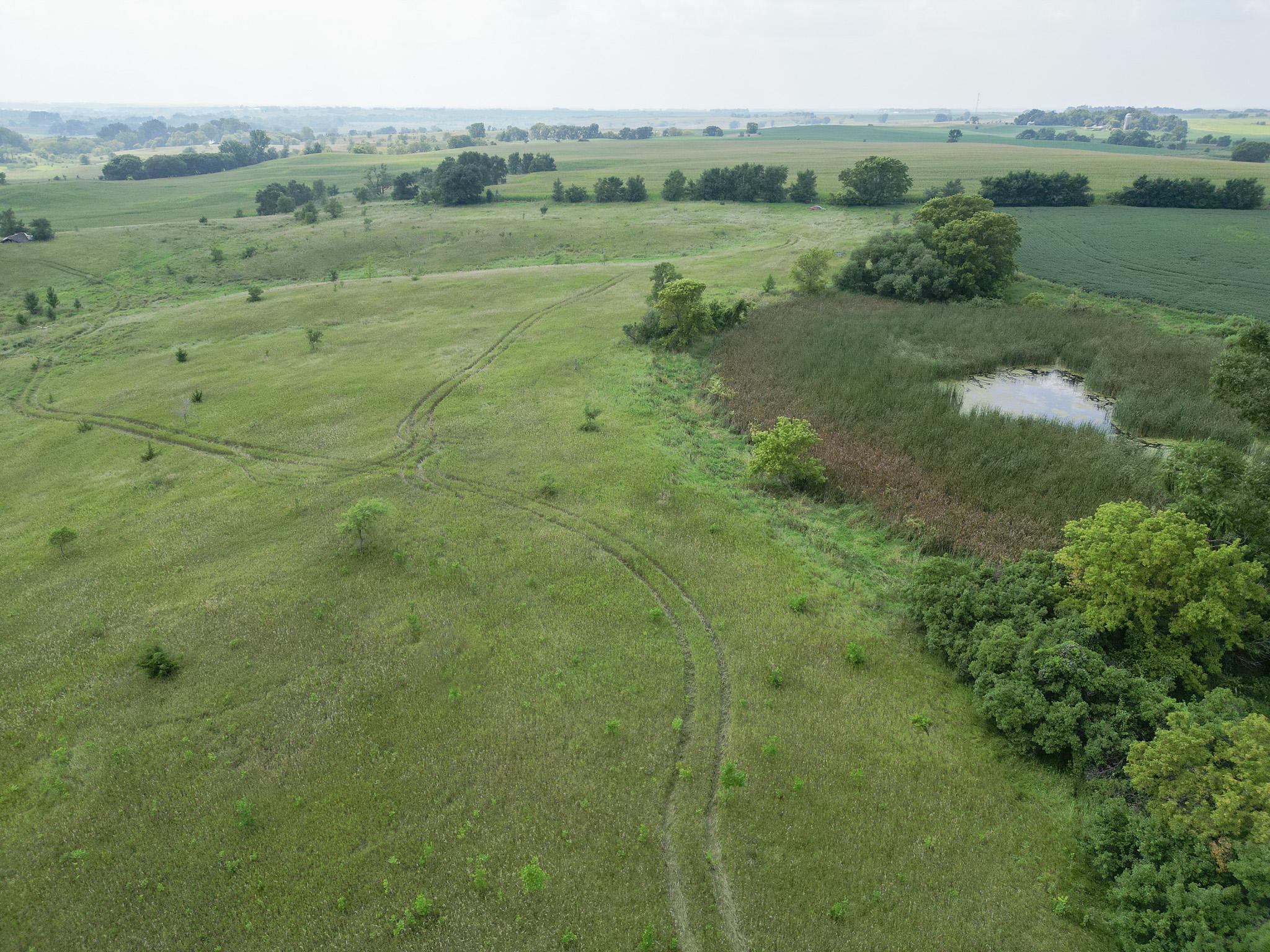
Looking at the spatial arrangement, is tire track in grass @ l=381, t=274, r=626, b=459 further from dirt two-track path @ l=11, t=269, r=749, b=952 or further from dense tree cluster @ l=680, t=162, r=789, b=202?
dense tree cluster @ l=680, t=162, r=789, b=202

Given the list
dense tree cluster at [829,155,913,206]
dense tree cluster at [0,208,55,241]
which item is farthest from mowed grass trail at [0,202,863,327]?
dense tree cluster at [829,155,913,206]

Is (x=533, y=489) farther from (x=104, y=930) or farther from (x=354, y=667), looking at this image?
(x=104, y=930)

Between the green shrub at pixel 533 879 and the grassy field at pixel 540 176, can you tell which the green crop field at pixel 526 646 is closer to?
the green shrub at pixel 533 879

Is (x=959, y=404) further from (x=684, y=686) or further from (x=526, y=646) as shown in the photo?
(x=526, y=646)

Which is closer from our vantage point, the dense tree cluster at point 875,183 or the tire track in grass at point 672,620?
the tire track in grass at point 672,620

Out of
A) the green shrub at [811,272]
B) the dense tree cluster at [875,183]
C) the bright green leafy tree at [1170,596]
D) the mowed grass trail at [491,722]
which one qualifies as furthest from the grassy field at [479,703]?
the dense tree cluster at [875,183]

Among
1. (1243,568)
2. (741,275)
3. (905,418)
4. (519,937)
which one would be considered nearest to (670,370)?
(905,418)
